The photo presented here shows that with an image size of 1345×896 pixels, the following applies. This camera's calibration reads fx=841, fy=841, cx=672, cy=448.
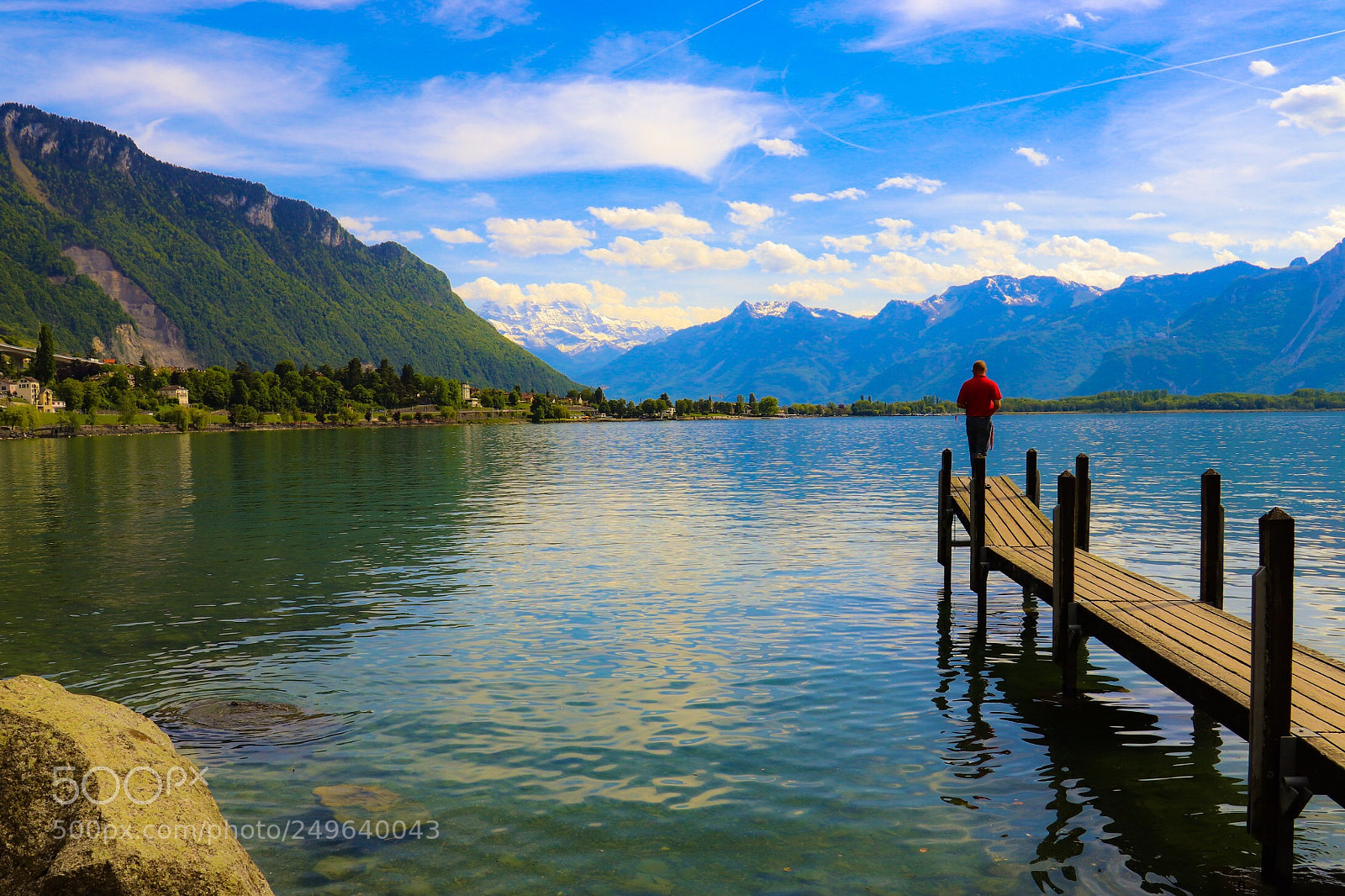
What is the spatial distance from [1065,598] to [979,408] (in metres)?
→ 10.6

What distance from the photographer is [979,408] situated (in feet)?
81.0

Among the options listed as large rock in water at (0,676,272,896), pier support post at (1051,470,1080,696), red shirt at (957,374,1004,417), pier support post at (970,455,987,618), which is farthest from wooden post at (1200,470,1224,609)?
large rock in water at (0,676,272,896)

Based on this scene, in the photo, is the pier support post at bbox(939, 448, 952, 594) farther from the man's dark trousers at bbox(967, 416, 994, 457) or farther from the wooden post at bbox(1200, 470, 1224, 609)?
the wooden post at bbox(1200, 470, 1224, 609)

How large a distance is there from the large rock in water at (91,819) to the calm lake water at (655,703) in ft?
10.9

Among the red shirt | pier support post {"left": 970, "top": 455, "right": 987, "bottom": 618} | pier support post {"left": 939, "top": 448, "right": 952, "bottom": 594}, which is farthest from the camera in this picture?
the red shirt

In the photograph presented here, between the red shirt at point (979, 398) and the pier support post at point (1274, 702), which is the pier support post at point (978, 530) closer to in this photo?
the red shirt at point (979, 398)

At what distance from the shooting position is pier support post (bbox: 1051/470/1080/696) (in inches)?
579

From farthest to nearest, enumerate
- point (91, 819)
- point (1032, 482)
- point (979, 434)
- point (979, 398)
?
point (1032, 482) < point (979, 398) < point (979, 434) < point (91, 819)

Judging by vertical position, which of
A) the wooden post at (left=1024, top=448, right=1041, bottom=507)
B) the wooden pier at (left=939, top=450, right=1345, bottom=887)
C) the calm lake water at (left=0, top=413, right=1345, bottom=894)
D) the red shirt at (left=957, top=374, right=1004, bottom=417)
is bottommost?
the calm lake water at (left=0, top=413, right=1345, bottom=894)

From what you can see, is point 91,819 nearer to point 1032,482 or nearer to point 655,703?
point 655,703

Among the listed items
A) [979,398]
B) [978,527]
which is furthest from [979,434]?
[978,527]

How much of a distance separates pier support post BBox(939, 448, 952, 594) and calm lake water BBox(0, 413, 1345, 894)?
80 centimetres

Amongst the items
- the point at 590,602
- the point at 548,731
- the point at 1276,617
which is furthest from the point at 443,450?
the point at 1276,617

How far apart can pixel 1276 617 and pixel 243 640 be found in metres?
19.6
